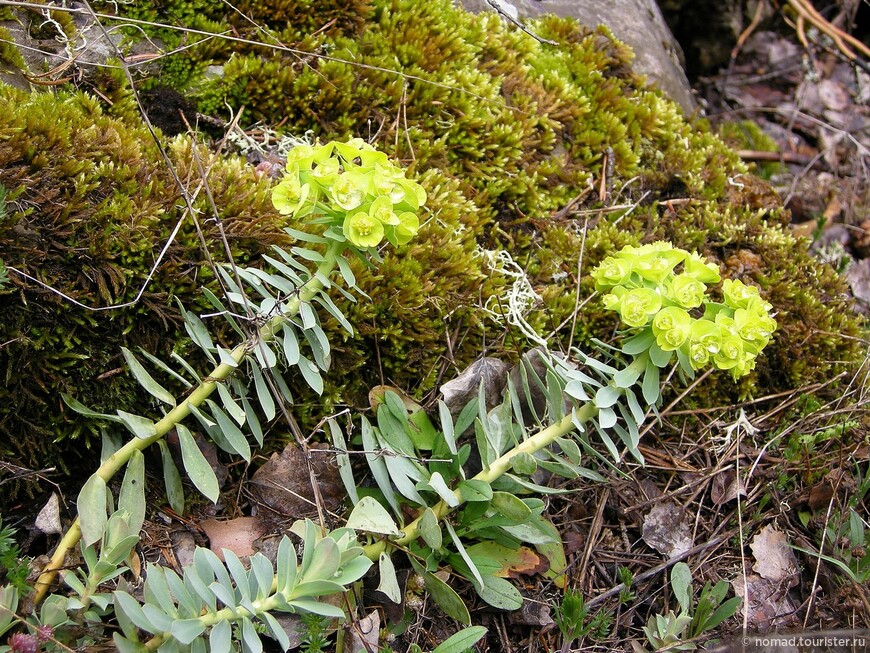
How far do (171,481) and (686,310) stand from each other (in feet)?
5.88

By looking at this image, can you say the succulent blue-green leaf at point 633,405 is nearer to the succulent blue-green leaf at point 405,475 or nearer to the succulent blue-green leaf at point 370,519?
the succulent blue-green leaf at point 405,475

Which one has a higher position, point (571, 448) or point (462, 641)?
point (571, 448)

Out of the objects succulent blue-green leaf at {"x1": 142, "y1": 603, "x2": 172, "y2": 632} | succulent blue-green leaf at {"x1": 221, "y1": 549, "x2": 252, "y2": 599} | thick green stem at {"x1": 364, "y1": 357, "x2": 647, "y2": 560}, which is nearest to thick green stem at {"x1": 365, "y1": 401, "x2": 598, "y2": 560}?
thick green stem at {"x1": 364, "y1": 357, "x2": 647, "y2": 560}

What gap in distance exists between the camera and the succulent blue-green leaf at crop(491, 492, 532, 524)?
213cm

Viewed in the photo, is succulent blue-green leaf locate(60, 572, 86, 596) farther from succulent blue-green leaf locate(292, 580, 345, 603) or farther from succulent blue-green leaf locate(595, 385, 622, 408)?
succulent blue-green leaf locate(595, 385, 622, 408)

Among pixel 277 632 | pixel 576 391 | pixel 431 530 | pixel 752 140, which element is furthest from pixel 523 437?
pixel 752 140

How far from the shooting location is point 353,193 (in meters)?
2.11

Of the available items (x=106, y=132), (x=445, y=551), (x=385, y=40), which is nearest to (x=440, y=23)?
(x=385, y=40)

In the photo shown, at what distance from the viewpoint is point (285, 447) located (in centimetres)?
247

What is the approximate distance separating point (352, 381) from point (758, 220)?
89.2 inches

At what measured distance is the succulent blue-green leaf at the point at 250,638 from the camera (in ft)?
5.88

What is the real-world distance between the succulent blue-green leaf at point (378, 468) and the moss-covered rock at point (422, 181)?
33 cm

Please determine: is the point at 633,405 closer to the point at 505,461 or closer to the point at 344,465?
the point at 505,461

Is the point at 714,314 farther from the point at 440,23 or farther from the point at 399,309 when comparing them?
the point at 440,23
